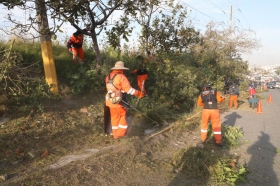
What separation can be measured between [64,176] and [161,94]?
6334 mm

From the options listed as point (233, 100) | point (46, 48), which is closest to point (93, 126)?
point (46, 48)

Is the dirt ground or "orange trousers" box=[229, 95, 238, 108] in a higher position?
the dirt ground

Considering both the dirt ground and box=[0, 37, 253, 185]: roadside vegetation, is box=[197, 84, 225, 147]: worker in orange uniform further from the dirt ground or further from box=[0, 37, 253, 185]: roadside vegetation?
box=[0, 37, 253, 185]: roadside vegetation

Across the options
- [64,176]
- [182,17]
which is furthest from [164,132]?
[182,17]

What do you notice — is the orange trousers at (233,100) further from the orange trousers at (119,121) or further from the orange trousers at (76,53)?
the orange trousers at (119,121)

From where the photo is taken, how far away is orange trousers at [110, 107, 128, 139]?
224 inches

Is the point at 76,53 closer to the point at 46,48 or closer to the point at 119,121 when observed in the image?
the point at 46,48

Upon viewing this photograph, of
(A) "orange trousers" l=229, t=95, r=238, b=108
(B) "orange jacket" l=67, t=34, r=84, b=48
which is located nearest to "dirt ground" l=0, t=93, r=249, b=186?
(B) "orange jacket" l=67, t=34, r=84, b=48

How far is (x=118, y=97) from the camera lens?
552cm

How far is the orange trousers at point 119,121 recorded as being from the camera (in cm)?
568

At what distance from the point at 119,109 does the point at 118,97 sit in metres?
0.31

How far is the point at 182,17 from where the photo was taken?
476 inches

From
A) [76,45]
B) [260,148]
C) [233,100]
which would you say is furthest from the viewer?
[233,100]

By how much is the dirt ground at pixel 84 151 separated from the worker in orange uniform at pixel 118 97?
0.93 ft
